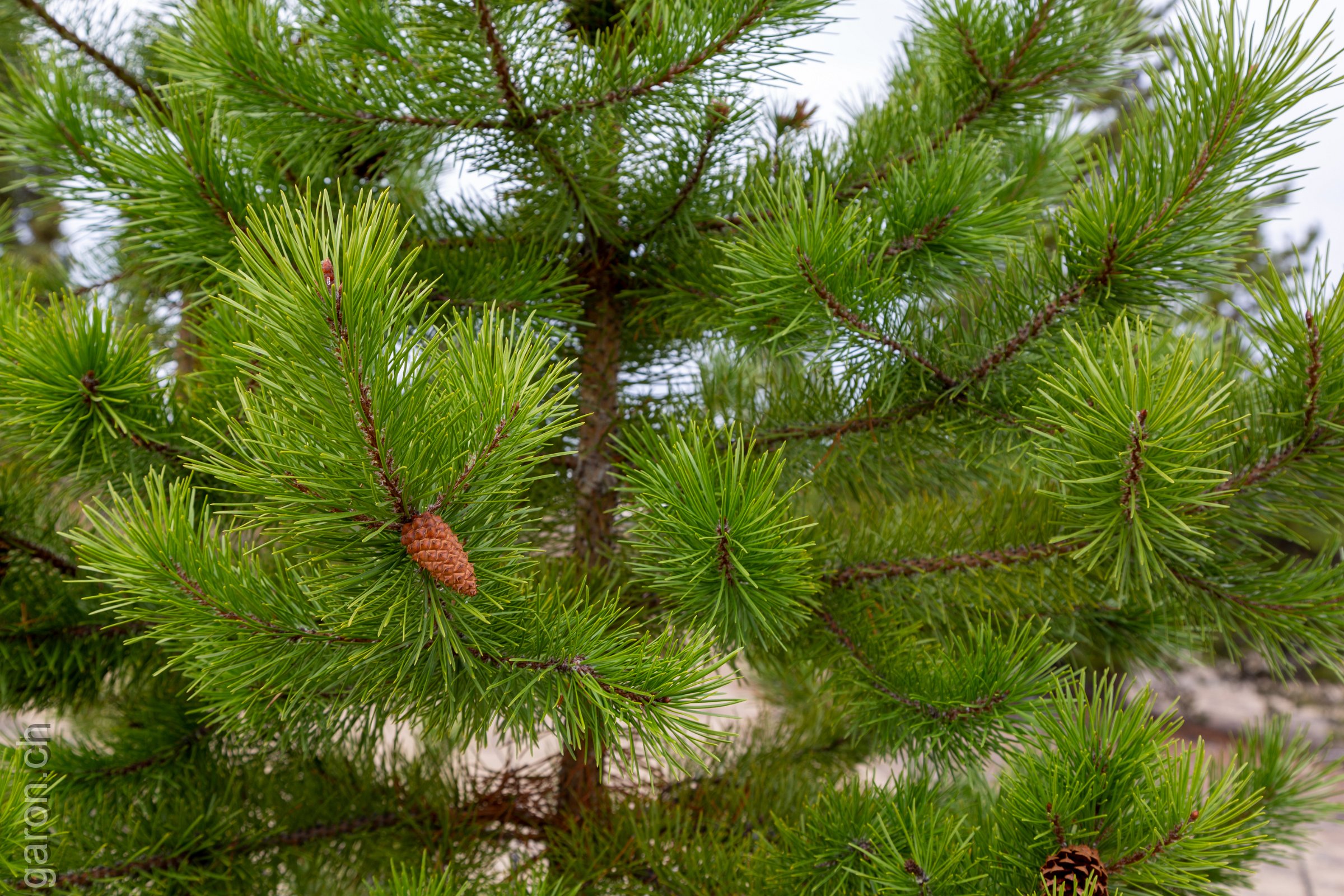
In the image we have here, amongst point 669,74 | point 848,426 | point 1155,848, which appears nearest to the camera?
point 1155,848

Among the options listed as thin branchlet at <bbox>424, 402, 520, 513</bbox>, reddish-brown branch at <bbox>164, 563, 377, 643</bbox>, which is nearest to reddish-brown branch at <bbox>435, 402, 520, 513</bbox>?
thin branchlet at <bbox>424, 402, 520, 513</bbox>

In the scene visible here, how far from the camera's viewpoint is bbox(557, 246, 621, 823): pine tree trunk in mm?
817

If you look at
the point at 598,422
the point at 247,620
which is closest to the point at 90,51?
the point at 598,422

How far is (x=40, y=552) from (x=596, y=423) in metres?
0.48

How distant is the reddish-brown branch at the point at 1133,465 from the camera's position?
1.39 ft

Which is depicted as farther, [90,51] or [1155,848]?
[90,51]

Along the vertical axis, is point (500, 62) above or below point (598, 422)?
above

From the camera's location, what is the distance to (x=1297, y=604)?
60cm

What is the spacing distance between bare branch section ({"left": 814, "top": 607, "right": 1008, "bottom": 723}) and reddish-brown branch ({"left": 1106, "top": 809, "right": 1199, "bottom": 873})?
0.11 metres

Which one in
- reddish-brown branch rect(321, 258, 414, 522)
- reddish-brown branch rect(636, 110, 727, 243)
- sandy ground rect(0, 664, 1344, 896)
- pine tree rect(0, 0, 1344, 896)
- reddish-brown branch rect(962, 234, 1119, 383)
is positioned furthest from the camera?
sandy ground rect(0, 664, 1344, 896)

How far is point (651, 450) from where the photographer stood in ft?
1.88

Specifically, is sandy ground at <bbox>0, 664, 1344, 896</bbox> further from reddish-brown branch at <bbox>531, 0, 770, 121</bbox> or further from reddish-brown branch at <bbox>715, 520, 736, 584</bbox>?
reddish-brown branch at <bbox>531, 0, 770, 121</bbox>

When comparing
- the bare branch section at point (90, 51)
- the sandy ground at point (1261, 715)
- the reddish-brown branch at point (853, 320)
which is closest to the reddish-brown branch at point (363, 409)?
the reddish-brown branch at point (853, 320)

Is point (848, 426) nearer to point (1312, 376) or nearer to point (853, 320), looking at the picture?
point (853, 320)
